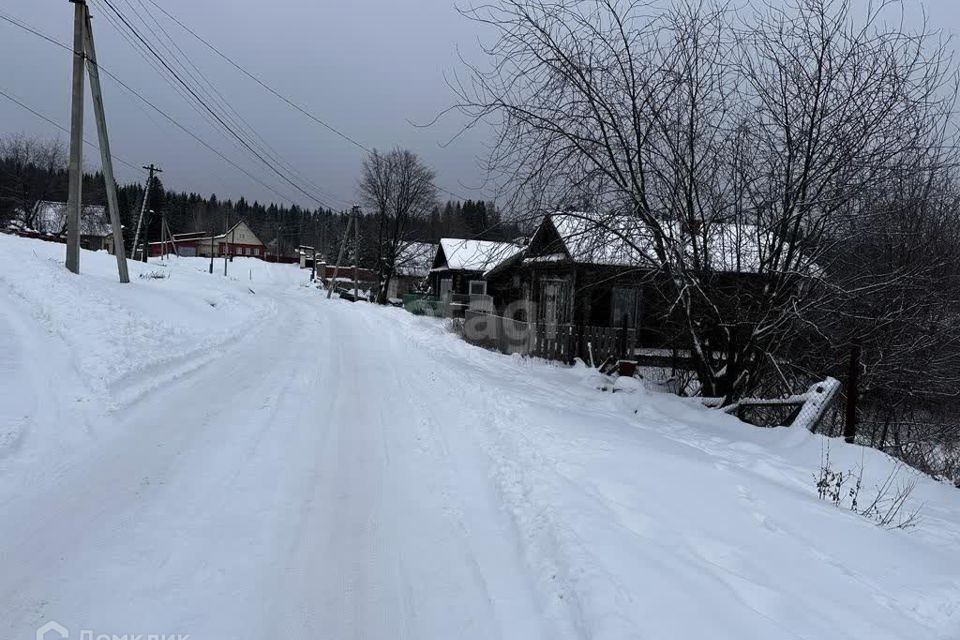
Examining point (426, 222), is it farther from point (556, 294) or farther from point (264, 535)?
point (264, 535)

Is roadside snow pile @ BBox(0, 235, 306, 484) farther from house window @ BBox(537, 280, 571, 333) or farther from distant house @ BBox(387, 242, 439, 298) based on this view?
distant house @ BBox(387, 242, 439, 298)

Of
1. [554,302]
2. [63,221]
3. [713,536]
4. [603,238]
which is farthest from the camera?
[63,221]

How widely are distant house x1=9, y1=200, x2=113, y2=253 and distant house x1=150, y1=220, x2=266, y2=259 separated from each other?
1617 cm

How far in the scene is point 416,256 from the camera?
54656mm

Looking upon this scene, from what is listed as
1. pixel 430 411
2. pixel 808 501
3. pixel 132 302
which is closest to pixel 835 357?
pixel 808 501

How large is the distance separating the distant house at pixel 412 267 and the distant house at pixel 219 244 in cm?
4206

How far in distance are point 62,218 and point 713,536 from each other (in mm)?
79128

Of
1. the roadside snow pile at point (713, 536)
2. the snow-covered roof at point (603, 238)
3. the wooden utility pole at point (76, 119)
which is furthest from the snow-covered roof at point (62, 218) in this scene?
the roadside snow pile at point (713, 536)

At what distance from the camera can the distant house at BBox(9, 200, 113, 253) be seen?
59.9 meters

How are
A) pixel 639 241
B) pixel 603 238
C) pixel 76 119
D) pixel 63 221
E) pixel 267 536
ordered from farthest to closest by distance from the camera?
pixel 63 221, pixel 76 119, pixel 639 241, pixel 603 238, pixel 267 536

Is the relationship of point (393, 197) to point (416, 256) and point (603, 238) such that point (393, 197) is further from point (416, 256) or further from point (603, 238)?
point (603, 238)

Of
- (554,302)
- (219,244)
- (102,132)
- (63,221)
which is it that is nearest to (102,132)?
(102,132)

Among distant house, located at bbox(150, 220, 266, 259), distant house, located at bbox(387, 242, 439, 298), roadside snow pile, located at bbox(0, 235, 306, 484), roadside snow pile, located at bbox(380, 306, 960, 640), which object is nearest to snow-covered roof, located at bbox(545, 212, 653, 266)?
roadside snow pile, located at bbox(380, 306, 960, 640)

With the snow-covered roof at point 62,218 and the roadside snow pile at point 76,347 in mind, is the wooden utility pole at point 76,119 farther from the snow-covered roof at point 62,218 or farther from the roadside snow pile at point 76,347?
the snow-covered roof at point 62,218
